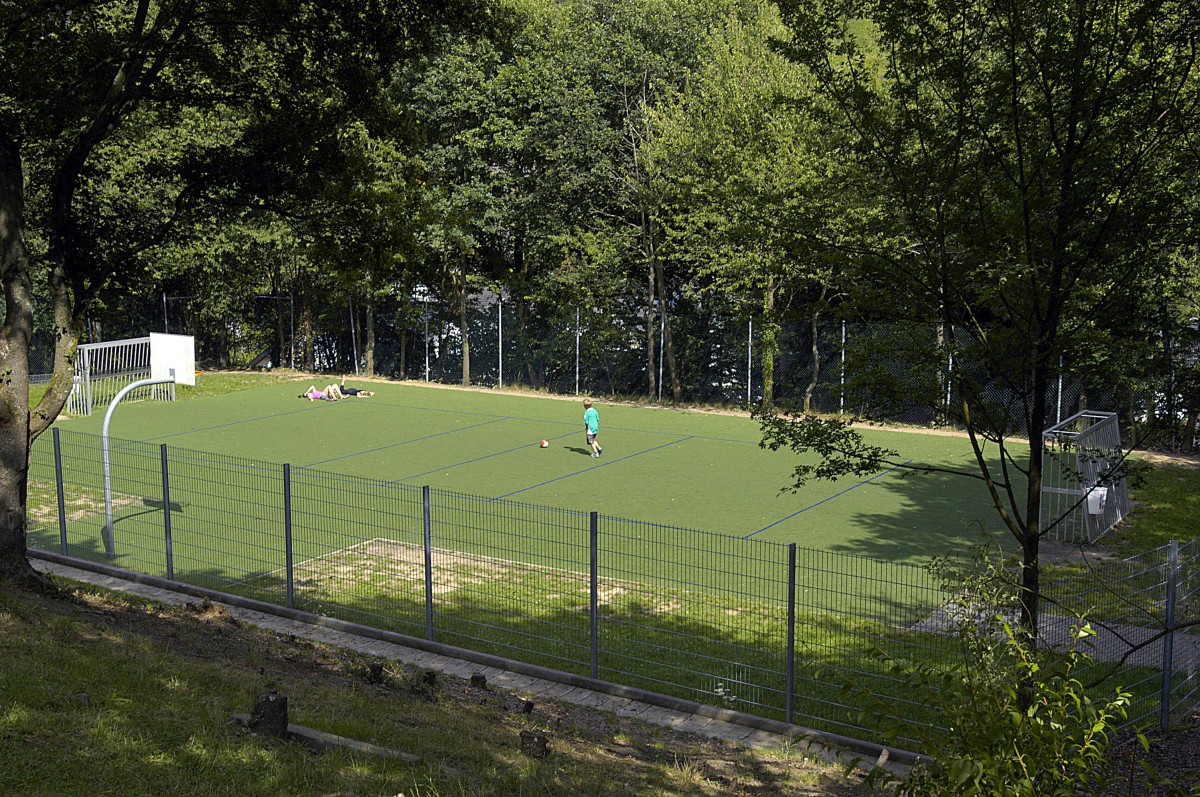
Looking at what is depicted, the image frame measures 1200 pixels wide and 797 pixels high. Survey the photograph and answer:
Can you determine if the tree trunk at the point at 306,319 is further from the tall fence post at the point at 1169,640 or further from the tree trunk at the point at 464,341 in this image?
the tall fence post at the point at 1169,640

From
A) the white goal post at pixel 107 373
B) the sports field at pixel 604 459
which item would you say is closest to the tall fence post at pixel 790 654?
the sports field at pixel 604 459

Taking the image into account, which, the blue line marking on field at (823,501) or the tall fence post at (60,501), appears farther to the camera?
the blue line marking on field at (823,501)

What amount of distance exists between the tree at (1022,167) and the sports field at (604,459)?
4327 mm

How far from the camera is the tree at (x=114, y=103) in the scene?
11844mm

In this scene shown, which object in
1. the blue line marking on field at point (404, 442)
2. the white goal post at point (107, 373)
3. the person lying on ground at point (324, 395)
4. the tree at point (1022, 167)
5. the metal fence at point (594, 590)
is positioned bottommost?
the metal fence at point (594, 590)

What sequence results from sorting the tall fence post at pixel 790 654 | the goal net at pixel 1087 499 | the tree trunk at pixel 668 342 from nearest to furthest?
the tall fence post at pixel 790 654, the goal net at pixel 1087 499, the tree trunk at pixel 668 342

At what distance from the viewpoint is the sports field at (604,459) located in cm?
1836

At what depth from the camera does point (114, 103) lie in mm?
12305

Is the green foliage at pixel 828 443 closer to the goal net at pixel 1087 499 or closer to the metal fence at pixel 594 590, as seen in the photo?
the metal fence at pixel 594 590

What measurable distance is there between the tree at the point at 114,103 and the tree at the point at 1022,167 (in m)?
5.83

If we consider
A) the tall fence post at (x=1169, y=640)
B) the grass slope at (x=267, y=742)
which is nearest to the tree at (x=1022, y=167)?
the tall fence post at (x=1169, y=640)

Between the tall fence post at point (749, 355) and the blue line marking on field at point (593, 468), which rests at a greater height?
the tall fence post at point (749, 355)

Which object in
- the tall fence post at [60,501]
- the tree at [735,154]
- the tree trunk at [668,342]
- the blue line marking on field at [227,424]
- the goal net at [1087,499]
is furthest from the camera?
the tree trunk at [668,342]

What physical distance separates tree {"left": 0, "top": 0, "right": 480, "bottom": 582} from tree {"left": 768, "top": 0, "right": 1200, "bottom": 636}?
583cm
